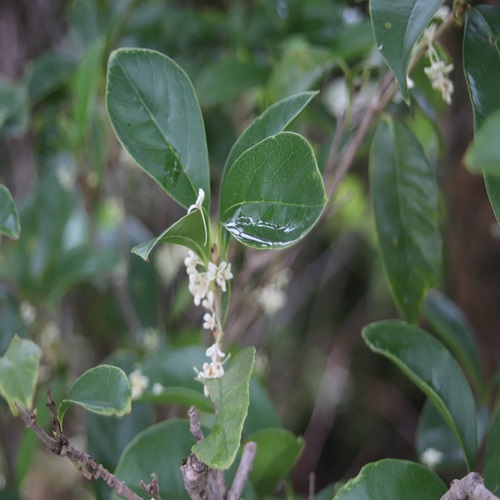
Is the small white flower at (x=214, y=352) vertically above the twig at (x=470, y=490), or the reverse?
the small white flower at (x=214, y=352)

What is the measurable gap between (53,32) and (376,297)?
1.24m

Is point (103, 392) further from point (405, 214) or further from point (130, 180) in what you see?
point (130, 180)

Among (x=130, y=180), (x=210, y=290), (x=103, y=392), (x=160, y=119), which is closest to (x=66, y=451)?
(x=103, y=392)

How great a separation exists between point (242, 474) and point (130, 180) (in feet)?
3.98

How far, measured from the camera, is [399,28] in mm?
485

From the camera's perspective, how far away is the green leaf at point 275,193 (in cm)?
46

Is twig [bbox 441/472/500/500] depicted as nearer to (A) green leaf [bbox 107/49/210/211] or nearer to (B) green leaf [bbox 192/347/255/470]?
(B) green leaf [bbox 192/347/255/470]

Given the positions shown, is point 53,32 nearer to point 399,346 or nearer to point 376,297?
point 376,297

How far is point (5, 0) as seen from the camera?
157cm

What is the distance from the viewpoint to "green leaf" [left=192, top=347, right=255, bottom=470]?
453 mm

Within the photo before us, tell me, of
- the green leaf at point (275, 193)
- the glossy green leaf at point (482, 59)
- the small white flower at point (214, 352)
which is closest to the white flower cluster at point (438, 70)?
the glossy green leaf at point (482, 59)

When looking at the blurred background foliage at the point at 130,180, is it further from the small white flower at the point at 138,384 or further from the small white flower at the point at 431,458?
the small white flower at the point at 431,458

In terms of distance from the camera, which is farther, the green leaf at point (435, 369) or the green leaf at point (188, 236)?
the green leaf at point (435, 369)

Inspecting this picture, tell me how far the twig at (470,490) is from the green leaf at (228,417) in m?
0.15
